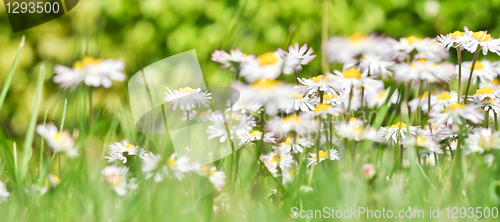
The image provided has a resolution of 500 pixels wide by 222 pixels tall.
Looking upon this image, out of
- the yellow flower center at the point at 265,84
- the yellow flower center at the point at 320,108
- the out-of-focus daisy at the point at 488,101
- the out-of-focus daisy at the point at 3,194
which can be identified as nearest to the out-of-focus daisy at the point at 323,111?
the yellow flower center at the point at 320,108

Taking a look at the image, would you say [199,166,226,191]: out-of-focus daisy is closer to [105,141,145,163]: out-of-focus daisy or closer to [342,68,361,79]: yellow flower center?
[105,141,145,163]: out-of-focus daisy

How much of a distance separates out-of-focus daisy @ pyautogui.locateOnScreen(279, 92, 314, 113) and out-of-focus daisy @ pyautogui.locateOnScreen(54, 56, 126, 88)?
0.34 meters

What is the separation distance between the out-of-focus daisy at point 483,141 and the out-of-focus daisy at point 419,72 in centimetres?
14

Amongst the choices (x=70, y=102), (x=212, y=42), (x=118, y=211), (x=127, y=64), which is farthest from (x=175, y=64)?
(x=118, y=211)

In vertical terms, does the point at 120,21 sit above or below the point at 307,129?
above

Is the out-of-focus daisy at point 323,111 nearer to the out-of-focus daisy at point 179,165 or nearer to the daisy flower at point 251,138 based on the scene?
the daisy flower at point 251,138

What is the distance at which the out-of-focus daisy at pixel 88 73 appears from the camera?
0.64 metres

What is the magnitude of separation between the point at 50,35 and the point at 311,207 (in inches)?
57.2

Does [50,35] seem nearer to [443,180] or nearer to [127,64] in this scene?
[127,64]

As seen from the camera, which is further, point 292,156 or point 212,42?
point 212,42

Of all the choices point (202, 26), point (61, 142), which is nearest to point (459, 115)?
point (61, 142)

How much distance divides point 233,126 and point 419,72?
39 cm

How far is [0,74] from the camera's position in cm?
168

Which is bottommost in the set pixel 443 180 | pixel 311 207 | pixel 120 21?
pixel 443 180
